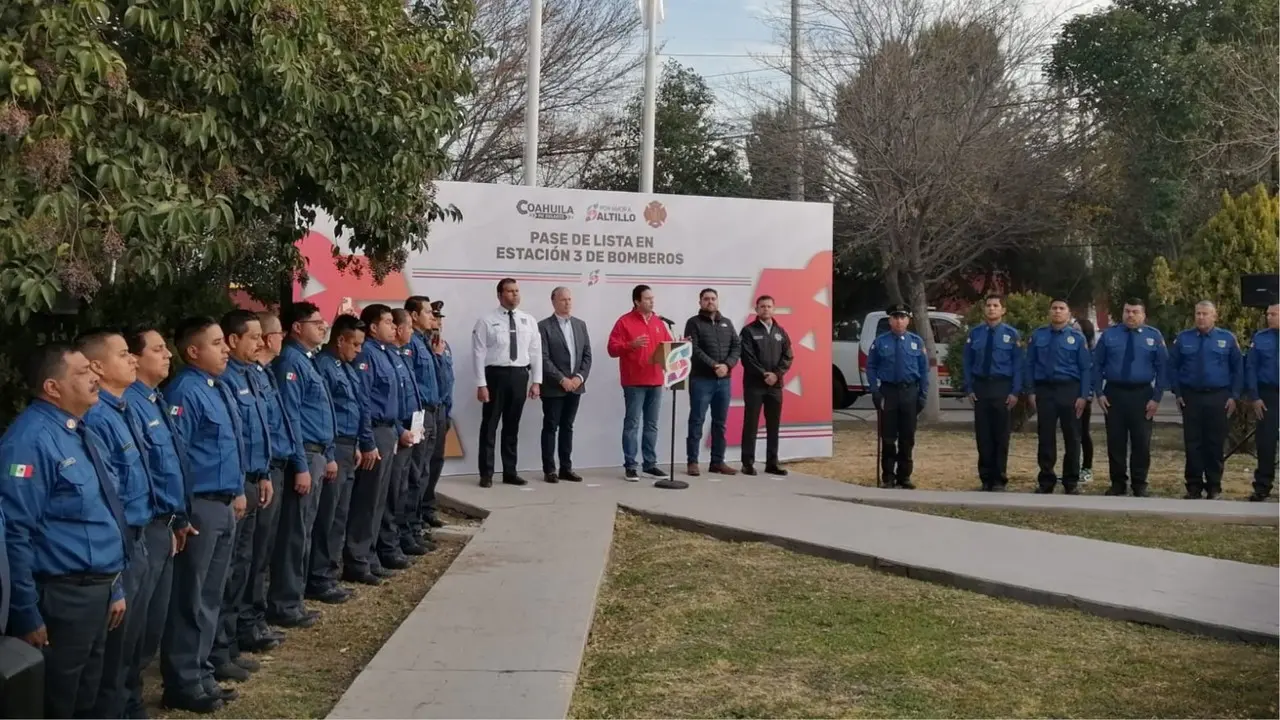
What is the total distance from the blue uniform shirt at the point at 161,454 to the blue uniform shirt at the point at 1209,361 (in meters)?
9.36

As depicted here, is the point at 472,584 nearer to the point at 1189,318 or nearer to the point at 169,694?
the point at 169,694

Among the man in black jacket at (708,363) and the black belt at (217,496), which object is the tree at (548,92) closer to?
the man in black jacket at (708,363)

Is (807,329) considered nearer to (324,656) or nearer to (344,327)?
(344,327)

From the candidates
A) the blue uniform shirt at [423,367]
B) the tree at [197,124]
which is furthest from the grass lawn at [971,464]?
the tree at [197,124]

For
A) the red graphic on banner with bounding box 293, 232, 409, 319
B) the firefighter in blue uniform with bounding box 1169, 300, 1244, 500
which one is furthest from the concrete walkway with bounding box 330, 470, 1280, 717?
the red graphic on banner with bounding box 293, 232, 409, 319

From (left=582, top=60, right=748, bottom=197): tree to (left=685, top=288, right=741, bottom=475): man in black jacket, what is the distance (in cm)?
1298

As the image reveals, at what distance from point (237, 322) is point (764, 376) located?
708 centimetres

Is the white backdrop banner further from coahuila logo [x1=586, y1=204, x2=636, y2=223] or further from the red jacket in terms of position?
the red jacket

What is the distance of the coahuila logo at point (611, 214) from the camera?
1227cm

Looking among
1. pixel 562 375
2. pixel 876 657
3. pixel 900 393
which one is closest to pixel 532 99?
pixel 562 375

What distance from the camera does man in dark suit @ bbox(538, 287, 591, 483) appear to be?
11242 mm

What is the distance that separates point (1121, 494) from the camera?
11.5m

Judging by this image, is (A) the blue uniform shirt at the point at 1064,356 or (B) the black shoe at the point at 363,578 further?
(A) the blue uniform shirt at the point at 1064,356

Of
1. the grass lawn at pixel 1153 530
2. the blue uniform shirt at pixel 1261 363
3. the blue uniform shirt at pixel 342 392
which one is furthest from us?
the blue uniform shirt at pixel 1261 363
